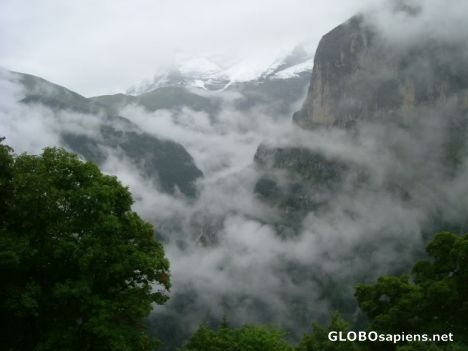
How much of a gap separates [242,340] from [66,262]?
9.94 m

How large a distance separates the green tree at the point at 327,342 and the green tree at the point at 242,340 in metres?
4.17

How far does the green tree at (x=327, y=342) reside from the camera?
3008 centimetres

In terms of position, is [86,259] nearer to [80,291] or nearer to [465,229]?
[80,291]

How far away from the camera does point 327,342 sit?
31516 millimetres

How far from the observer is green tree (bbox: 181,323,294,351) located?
25.8 meters

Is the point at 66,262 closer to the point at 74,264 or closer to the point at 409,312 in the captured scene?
the point at 74,264

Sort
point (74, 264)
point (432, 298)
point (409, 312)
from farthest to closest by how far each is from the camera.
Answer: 1. point (409, 312)
2. point (432, 298)
3. point (74, 264)

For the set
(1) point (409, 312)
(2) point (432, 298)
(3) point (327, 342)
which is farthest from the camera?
(3) point (327, 342)

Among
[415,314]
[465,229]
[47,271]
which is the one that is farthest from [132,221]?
[465,229]

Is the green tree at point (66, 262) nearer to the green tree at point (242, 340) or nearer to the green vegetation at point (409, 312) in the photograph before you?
the green tree at point (242, 340)

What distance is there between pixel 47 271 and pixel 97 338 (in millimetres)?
3840

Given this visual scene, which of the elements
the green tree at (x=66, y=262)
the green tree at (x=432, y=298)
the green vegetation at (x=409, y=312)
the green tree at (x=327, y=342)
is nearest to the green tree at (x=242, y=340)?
the green vegetation at (x=409, y=312)

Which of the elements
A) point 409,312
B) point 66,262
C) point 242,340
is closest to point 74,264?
point 66,262

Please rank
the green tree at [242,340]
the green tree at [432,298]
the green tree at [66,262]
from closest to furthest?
the green tree at [66,262], the green tree at [242,340], the green tree at [432,298]
